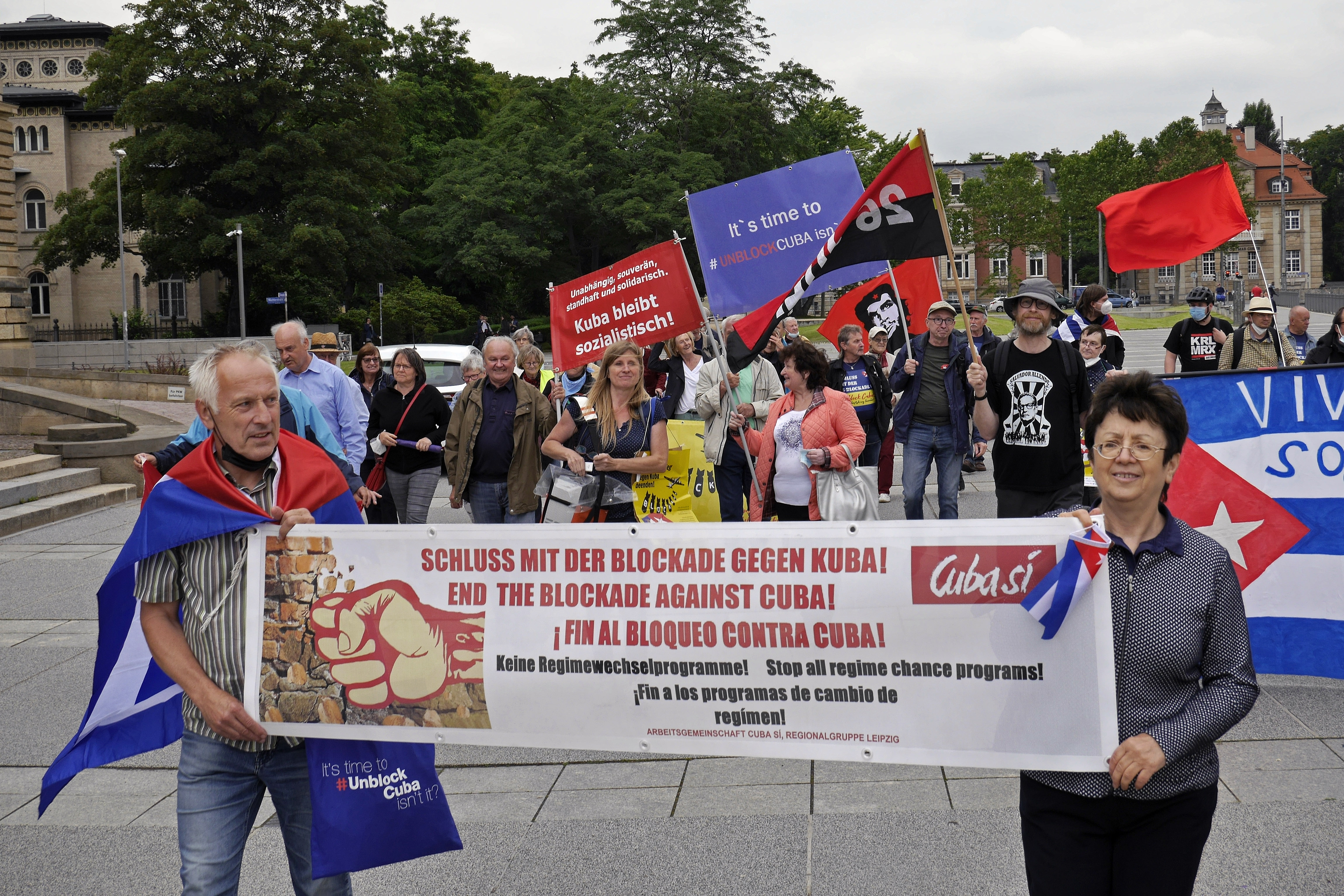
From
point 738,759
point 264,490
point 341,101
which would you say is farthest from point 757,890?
point 341,101

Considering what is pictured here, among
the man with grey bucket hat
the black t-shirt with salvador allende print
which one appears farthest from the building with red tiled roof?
the man with grey bucket hat

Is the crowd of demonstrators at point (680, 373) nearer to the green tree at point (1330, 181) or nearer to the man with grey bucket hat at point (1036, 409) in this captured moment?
the man with grey bucket hat at point (1036, 409)

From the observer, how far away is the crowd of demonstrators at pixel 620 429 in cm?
689

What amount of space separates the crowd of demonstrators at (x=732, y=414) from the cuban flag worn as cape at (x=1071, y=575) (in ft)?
18.4

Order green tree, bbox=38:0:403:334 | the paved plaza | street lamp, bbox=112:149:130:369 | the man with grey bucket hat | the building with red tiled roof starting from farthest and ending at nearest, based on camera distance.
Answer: the building with red tiled roof, green tree, bbox=38:0:403:334, street lamp, bbox=112:149:130:369, the man with grey bucket hat, the paved plaza

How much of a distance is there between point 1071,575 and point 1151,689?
0.31m

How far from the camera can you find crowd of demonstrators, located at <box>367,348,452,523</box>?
8.79 meters

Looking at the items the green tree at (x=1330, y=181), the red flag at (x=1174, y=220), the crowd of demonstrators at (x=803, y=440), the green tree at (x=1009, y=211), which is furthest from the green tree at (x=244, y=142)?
the green tree at (x=1330, y=181)

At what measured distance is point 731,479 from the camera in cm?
927

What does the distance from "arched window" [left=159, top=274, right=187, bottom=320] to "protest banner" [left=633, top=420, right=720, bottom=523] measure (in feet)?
198

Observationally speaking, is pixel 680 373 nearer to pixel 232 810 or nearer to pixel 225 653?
pixel 225 653

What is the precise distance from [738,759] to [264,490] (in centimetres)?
288

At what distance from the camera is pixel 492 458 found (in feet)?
25.6

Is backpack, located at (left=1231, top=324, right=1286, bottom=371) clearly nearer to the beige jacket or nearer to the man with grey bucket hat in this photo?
the beige jacket
